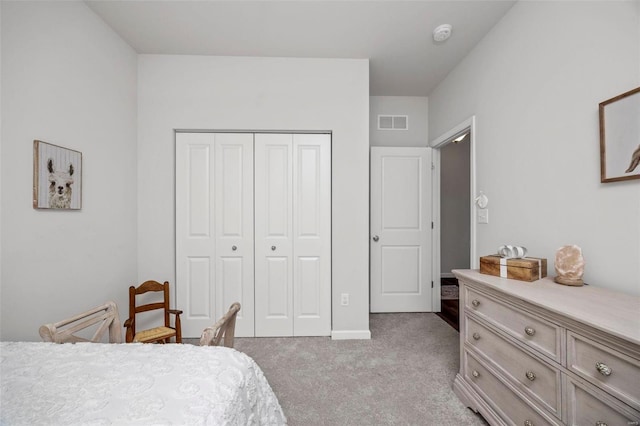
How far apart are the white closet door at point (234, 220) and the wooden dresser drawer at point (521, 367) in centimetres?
206

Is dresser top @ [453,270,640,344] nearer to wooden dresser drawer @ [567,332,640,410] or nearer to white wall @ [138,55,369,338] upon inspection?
wooden dresser drawer @ [567,332,640,410]

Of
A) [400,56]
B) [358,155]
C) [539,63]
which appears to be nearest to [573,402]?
[539,63]

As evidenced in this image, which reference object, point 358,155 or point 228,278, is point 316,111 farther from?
point 228,278

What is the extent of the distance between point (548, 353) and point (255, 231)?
235cm

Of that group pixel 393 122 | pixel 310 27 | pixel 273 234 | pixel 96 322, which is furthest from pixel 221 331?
pixel 393 122

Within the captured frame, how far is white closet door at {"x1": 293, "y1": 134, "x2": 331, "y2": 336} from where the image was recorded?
2754mm

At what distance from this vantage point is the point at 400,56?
8.75 feet

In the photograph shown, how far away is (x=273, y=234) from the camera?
2754 millimetres

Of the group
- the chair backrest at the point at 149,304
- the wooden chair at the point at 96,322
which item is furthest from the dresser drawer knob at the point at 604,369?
the chair backrest at the point at 149,304

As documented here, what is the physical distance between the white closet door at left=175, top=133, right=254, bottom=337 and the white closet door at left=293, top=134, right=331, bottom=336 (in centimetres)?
48

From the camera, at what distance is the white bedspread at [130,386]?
75 centimetres

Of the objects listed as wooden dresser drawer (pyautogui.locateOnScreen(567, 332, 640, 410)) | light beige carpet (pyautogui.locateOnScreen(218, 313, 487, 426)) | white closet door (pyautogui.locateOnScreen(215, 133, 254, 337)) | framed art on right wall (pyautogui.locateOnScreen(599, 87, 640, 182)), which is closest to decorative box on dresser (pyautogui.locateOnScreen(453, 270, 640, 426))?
wooden dresser drawer (pyautogui.locateOnScreen(567, 332, 640, 410))

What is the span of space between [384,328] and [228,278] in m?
1.80

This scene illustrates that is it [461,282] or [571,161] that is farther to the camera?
[461,282]
